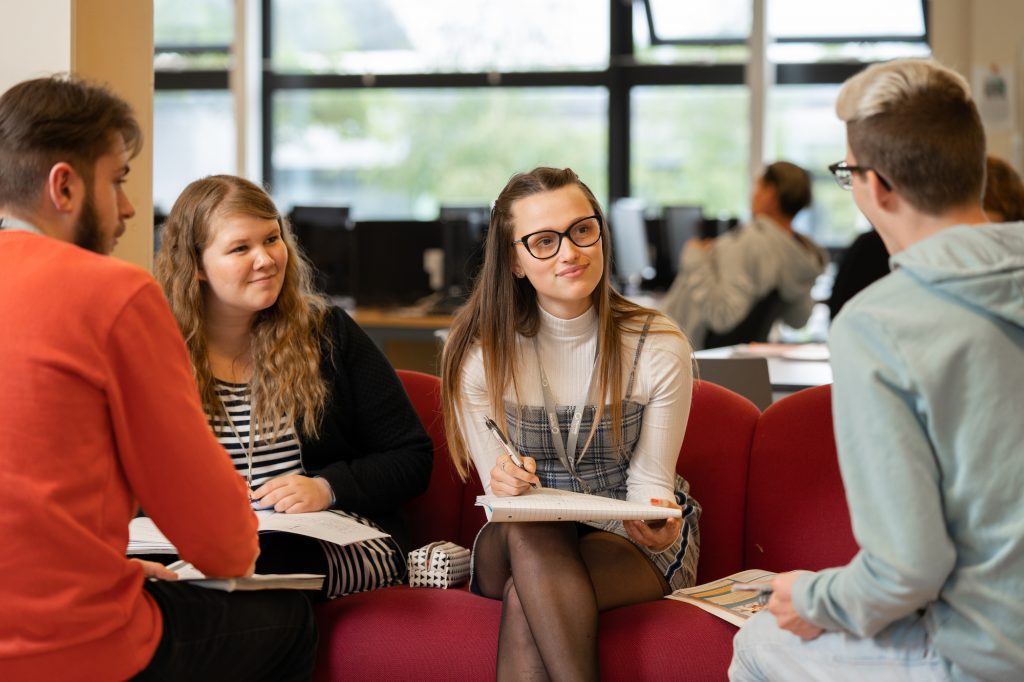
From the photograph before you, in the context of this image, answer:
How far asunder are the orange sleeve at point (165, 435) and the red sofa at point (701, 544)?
628 millimetres

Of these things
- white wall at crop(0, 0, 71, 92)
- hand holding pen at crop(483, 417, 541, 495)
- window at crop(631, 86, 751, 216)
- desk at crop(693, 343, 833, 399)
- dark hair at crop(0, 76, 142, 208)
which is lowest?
hand holding pen at crop(483, 417, 541, 495)

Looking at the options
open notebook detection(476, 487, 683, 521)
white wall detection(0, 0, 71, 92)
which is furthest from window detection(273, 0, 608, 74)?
open notebook detection(476, 487, 683, 521)

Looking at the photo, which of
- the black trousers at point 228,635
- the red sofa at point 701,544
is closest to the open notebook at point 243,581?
the black trousers at point 228,635

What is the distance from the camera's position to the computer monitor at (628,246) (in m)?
7.17

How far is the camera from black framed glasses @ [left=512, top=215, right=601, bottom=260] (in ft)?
7.88

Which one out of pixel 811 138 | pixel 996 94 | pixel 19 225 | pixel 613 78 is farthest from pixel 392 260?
pixel 19 225

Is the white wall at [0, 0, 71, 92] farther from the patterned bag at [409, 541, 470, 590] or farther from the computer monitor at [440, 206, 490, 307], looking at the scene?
the computer monitor at [440, 206, 490, 307]

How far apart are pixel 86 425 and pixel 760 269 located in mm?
4032

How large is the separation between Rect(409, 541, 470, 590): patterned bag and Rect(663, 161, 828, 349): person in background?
2997mm

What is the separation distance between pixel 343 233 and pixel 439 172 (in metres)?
2.57

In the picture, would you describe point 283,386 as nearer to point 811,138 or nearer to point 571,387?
point 571,387

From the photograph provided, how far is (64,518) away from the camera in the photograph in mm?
1577

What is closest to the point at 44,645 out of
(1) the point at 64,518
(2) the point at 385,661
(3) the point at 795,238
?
(1) the point at 64,518

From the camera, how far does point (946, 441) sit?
4.91 ft
